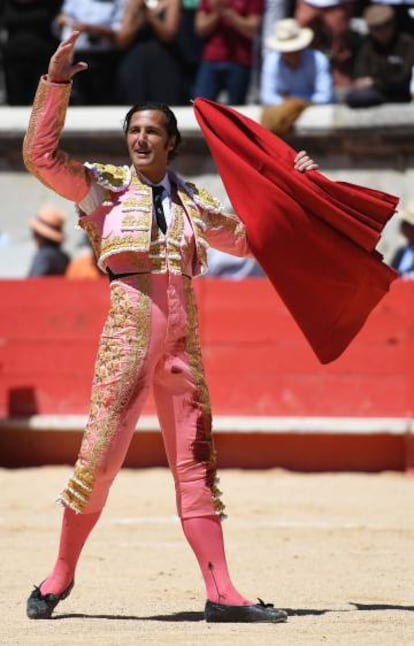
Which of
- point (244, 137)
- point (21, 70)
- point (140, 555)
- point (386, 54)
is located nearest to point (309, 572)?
point (140, 555)

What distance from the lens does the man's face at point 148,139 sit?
4.59 meters

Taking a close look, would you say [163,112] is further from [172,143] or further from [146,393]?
[146,393]

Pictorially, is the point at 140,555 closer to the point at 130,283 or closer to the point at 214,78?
the point at 130,283

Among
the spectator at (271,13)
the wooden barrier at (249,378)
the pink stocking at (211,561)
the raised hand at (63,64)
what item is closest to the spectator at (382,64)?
the spectator at (271,13)

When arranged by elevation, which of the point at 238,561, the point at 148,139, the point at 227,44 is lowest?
the point at 238,561

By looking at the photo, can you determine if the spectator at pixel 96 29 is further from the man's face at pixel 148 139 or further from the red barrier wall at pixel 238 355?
the man's face at pixel 148 139

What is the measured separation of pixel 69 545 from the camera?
4.65 meters

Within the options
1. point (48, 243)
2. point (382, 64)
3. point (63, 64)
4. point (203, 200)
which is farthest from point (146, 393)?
point (382, 64)

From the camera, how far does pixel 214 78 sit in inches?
373

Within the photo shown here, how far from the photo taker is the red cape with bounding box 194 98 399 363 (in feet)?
15.8

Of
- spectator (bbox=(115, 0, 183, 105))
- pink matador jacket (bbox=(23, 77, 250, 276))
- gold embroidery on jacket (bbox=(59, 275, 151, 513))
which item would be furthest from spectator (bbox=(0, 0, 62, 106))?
gold embroidery on jacket (bbox=(59, 275, 151, 513))

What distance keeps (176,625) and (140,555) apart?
5.65 feet

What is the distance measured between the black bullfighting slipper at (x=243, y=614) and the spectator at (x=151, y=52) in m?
5.57

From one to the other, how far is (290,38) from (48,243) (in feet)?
6.09
